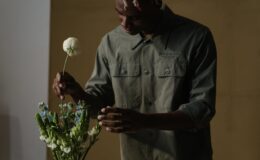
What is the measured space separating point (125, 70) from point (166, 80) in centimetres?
11

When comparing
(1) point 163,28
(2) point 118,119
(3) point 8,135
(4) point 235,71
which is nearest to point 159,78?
(1) point 163,28

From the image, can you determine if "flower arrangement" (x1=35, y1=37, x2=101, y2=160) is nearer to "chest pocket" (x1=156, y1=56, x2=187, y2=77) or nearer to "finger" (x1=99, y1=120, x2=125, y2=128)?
"finger" (x1=99, y1=120, x2=125, y2=128)

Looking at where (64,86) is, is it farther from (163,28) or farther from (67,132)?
(163,28)

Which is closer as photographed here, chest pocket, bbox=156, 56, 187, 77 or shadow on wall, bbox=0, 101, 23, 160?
chest pocket, bbox=156, 56, 187, 77

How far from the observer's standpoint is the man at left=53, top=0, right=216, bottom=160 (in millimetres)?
1115

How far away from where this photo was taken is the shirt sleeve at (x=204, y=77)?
110 cm

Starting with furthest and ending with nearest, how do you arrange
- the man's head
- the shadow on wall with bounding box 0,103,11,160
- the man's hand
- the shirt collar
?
the shadow on wall with bounding box 0,103,11,160 < the shirt collar < the man's head < the man's hand

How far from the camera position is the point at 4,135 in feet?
6.31

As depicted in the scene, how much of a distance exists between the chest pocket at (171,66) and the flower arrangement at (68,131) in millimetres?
210

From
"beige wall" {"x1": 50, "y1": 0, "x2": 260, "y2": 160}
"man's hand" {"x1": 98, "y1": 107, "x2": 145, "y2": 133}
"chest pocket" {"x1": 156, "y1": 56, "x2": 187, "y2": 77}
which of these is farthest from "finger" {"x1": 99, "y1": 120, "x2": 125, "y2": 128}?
"beige wall" {"x1": 50, "y1": 0, "x2": 260, "y2": 160}

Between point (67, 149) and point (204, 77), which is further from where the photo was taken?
point (204, 77)

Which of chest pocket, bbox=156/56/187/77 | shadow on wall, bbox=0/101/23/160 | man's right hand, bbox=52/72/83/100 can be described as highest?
chest pocket, bbox=156/56/187/77

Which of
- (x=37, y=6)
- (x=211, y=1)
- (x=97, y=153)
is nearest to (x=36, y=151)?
(x=97, y=153)

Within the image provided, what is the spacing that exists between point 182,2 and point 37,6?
0.57 metres
